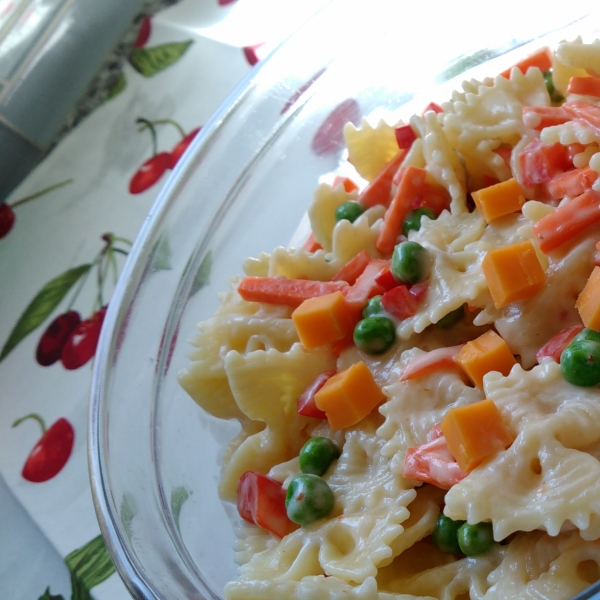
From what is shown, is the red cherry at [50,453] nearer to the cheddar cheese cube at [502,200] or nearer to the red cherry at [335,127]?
the red cherry at [335,127]

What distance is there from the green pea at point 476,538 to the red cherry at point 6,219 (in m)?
2.67

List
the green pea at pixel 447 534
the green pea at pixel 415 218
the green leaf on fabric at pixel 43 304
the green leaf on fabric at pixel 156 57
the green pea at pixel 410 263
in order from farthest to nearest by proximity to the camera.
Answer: the green leaf on fabric at pixel 156 57 → the green leaf on fabric at pixel 43 304 → the green pea at pixel 415 218 → the green pea at pixel 410 263 → the green pea at pixel 447 534

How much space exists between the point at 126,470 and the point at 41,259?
154cm

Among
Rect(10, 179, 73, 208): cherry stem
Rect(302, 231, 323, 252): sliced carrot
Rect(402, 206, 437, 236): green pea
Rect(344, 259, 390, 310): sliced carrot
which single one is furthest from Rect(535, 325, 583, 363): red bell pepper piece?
Rect(10, 179, 73, 208): cherry stem

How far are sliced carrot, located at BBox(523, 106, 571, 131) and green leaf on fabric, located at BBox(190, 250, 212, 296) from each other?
1.15 m

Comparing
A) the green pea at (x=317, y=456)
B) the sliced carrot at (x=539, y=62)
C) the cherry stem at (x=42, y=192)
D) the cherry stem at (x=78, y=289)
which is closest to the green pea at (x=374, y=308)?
the green pea at (x=317, y=456)

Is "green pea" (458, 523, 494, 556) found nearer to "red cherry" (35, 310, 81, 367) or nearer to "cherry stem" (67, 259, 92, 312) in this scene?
"red cherry" (35, 310, 81, 367)

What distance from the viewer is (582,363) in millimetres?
1460

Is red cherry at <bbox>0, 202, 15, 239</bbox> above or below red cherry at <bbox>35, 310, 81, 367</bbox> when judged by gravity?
above

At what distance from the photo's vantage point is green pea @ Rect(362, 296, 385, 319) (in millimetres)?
1931

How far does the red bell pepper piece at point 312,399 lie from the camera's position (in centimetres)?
192

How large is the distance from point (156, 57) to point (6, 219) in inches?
44.7

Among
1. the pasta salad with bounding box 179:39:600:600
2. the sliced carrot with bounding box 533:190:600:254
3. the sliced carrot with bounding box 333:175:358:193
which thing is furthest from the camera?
the sliced carrot with bounding box 333:175:358:193

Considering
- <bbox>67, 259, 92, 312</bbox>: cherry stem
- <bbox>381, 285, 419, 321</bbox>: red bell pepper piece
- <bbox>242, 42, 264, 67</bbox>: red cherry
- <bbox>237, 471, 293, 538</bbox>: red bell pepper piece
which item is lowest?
<bbox>237, 471, 293, 538</bbox>: red bell pepper piece
